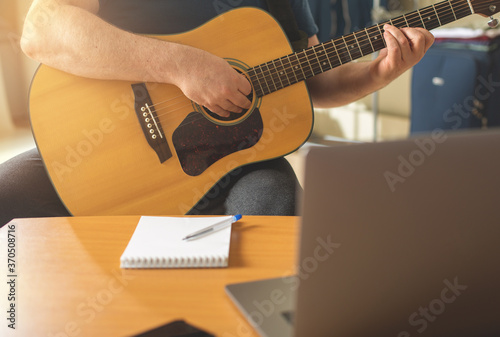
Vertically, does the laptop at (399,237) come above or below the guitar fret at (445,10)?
below

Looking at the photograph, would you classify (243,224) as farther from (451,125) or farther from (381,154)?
(451,125)

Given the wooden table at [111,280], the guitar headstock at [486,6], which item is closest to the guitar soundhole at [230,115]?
the wooden table at [111,280]

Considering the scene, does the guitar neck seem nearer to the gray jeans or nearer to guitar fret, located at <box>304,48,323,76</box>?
guitar fret, located at <box>304,48,323,76</box>

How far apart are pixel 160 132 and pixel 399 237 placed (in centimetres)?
85

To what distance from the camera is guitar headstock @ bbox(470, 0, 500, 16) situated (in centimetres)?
132

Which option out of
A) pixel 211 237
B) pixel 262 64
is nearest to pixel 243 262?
pixel 211 237

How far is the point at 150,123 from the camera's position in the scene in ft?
4.09

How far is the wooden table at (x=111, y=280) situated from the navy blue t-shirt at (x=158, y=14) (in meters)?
0.65

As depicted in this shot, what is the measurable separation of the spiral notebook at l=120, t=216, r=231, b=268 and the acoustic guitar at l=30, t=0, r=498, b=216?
1.27 feet

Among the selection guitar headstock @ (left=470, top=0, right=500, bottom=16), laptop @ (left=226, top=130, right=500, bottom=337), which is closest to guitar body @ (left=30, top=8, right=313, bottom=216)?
guitar headstock @ (left=470, top=0, right=500, bottom=16)

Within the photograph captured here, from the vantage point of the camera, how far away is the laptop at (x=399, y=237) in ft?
1.49

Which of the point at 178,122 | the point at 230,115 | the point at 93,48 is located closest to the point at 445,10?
the point at 230,115

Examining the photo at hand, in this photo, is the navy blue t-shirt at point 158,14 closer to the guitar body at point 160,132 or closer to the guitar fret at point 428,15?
the guitar body at point 160,132

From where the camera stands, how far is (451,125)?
9.48 ft
